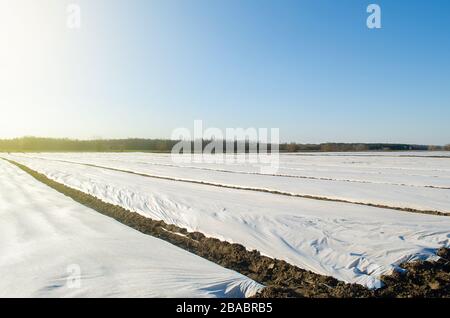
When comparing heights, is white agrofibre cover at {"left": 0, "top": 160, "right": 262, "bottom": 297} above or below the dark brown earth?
above

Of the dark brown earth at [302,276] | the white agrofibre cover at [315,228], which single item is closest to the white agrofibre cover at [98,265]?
the dark brown earth at [302,276]

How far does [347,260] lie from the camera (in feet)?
17.0

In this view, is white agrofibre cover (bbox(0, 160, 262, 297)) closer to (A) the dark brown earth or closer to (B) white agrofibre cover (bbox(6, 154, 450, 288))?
(A) the dark brown earth

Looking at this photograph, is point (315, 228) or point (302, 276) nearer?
point (302, 276)

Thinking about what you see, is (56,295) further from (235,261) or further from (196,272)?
(235,261)

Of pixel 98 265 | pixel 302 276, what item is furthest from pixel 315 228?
pixel 98 265

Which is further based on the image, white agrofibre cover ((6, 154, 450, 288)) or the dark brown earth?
white agrofibre cover ((6, 154, 450, 288))

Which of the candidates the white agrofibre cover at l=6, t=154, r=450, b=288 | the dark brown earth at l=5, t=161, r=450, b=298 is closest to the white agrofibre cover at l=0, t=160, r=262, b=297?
the dark brown earth at l=5, t=161, r=450, b=298

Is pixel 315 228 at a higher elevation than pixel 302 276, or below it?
higher

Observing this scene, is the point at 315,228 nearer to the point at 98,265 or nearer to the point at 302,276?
the point at 302,276

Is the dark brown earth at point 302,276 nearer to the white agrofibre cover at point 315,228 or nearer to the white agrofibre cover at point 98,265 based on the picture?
the white agrofibre cover at point 315,228

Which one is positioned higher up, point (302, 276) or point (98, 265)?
point (98, 265)

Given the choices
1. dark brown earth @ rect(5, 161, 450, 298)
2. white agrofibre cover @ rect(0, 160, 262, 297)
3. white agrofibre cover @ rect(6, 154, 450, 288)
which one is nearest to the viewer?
white agrofibre cover @ rect(0, 160, 262, 297)
